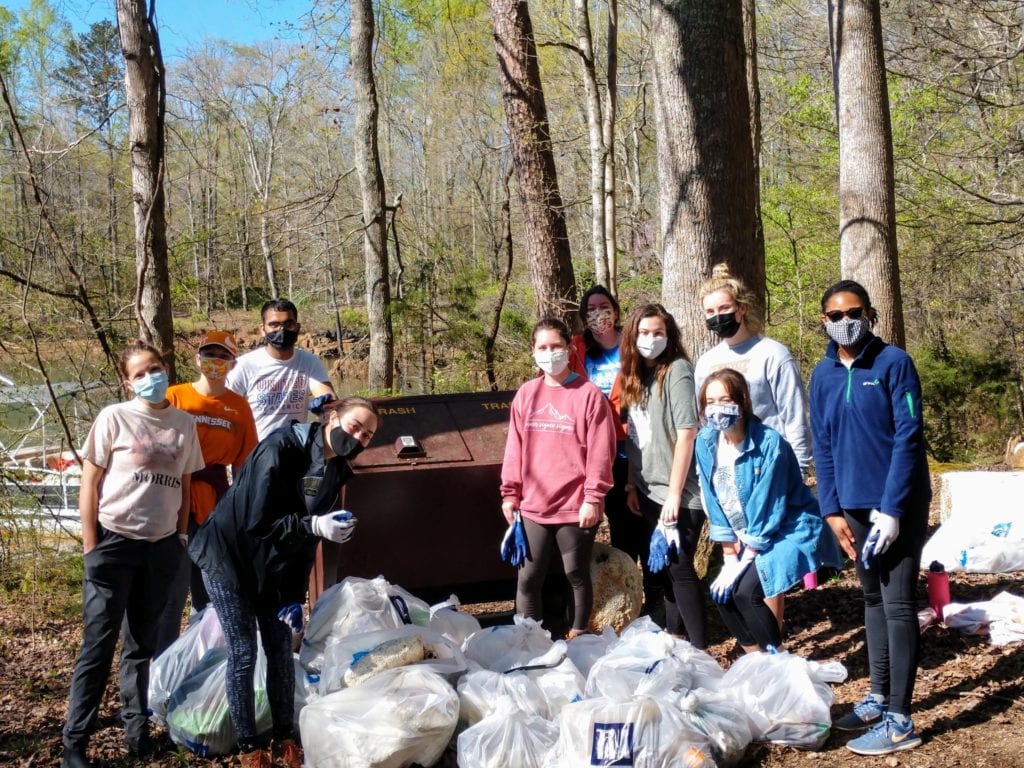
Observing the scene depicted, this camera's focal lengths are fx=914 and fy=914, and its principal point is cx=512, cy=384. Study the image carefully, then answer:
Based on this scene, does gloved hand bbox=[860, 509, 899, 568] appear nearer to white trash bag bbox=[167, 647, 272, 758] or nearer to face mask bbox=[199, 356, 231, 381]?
white trash bag bbox=[167, 647, 272, 758]

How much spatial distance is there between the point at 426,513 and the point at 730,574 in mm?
1555

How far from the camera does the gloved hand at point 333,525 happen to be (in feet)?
10.2

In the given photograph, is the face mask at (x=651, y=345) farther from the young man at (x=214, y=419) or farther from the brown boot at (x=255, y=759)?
the brown boot at (x=255, y=759)

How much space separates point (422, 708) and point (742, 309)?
2153 millimetres

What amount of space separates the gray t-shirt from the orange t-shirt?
1.83 metres

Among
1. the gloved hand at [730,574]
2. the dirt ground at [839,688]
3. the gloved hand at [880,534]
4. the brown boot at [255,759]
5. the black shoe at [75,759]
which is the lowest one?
the dirt ground at [839,688]

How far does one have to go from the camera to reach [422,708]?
3.15 meters

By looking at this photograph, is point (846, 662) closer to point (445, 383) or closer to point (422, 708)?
point (422, 708)

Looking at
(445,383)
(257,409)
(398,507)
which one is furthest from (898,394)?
(445,383)

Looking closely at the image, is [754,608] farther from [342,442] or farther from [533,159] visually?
[533,159]

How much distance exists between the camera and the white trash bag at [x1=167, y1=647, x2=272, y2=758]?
3512 mm

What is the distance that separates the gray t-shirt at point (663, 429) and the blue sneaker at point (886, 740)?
3.68 ft

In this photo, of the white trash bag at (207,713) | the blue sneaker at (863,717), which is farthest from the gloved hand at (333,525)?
the blue sneaker at (863,717)

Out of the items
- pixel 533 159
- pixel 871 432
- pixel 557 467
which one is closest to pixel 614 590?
pixel 557 467
